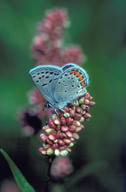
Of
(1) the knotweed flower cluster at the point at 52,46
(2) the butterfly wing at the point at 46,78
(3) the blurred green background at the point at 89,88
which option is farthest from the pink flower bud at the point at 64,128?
(1) the knotweed flower cluster at the point at 52,46

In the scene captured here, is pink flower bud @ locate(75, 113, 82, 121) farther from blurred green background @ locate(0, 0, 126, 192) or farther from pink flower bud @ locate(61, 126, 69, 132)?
blurred green background @ locate(0, 0, 126, 192)

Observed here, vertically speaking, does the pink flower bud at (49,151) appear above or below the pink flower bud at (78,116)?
below

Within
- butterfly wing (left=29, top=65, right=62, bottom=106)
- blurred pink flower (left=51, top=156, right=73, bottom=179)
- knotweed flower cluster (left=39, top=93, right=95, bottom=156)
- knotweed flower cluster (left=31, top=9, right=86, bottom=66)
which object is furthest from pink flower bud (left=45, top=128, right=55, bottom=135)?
knotweed flower cluster (left=31, top=9, right=86, bottom=66)

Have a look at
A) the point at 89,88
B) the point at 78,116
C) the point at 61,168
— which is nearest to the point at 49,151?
the point at 78,116

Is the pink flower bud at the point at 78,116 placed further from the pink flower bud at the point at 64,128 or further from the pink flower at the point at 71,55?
the pink flower at the point at 71,55

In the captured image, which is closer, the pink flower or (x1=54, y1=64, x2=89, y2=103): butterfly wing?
(x1=54, y1=64, x2=89, y2=103): butterfly wing

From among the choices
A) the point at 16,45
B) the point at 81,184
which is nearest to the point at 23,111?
the point at 81,184

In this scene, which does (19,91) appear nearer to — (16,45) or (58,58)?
(16,45)
